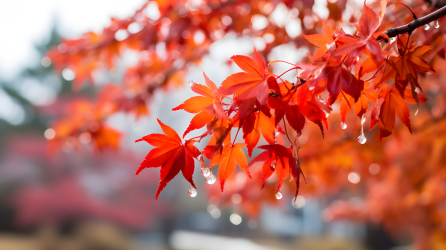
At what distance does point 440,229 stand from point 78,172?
30.3ft

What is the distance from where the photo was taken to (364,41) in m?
0.56

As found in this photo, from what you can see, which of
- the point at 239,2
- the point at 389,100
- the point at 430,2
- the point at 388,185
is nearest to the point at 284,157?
the point at 389,100

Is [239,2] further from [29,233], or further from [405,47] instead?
[29,233]

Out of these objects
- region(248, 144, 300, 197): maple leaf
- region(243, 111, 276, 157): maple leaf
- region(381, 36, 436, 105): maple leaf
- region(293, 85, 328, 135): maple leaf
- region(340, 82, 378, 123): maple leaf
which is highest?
region(381, 36, 436, 105): maple leaf

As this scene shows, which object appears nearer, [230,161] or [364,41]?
[364,41]

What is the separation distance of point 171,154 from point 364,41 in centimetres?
43

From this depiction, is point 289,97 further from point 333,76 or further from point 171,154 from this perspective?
point 171,154

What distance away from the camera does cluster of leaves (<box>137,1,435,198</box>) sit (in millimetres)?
567

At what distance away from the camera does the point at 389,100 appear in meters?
0.67

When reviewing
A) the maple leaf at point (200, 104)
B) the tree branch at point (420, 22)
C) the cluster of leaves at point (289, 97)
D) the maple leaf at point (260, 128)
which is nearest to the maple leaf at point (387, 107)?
the cluster of leaves at point (289, 97)

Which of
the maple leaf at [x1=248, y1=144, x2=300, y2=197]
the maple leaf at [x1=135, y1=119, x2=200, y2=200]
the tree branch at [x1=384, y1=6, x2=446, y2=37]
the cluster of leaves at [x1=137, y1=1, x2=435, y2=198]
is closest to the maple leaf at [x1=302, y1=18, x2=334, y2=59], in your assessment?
the cluster of leaves at [x1=137, y1=1, x2=435, y2=198]

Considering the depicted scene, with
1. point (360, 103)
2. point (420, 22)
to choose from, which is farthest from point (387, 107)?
point (420, 22)

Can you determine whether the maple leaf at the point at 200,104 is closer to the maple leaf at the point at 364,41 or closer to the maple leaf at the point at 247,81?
the maple leaf at the point at 247,81

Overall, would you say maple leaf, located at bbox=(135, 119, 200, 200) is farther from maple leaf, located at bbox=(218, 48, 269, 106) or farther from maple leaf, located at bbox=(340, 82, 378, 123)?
maple leaf, located at bbox=(340, 82, 378, 123)
